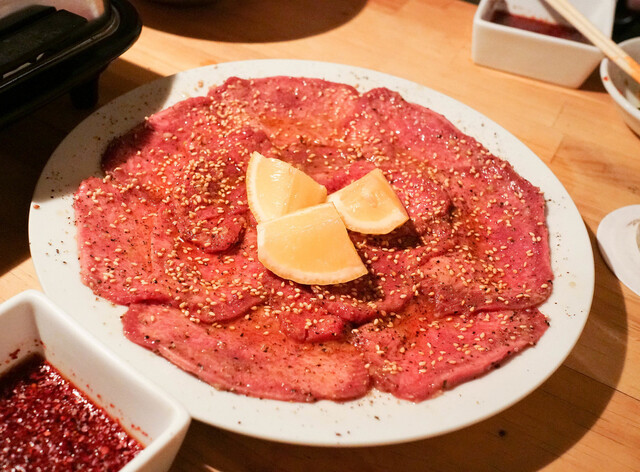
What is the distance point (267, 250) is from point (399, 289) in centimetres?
51

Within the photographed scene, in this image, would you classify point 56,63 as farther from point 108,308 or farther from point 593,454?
point 593,454

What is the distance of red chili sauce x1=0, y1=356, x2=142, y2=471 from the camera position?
136 centimetres

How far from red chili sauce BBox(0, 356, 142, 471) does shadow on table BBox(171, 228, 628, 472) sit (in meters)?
0.27

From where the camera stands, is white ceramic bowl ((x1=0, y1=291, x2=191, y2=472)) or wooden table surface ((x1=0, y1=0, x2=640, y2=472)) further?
wooden table surface ((x1=0, y1=0, x2=640, y2=472))

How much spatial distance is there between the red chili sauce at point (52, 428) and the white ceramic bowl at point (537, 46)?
2882mm

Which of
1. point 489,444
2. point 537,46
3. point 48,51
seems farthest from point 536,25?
point 48,51

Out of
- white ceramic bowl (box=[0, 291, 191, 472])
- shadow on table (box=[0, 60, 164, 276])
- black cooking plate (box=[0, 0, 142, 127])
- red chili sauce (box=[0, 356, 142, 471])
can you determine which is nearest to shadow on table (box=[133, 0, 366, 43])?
shadow on table (box=[0, 60, 164, 276])

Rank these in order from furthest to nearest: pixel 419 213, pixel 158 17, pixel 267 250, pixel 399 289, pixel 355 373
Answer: pixel 158 17 → pixel 419 213 → pixel 399 289 → pixel 267 250 → pixel 355 373

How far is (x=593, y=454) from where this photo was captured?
70.4 inches

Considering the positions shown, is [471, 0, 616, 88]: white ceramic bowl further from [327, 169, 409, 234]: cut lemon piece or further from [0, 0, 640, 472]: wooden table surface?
[327, 169, 409, 234]: cut lemon piece

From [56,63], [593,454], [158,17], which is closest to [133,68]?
[158,17]

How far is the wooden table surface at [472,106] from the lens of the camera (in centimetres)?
171

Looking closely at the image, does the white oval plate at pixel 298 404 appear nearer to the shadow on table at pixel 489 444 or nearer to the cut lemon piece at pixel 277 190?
the shadow on table at pixel 489 444

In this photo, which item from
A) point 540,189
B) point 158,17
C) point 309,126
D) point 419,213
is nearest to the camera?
point 419,213
